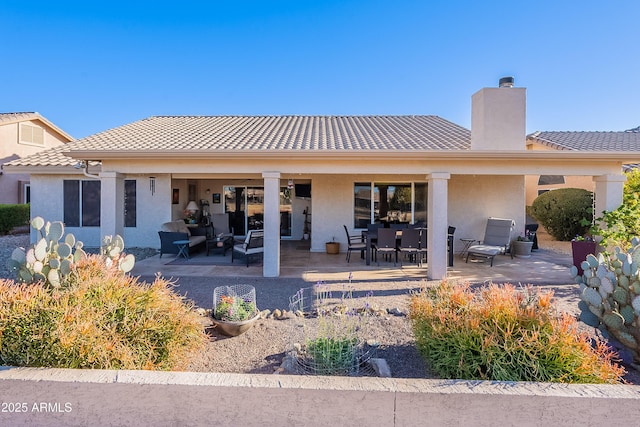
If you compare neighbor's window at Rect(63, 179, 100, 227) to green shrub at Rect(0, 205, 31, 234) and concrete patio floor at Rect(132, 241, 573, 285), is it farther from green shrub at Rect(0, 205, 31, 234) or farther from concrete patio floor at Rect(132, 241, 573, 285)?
green shrub at Rect(0, 205, 31, 234)

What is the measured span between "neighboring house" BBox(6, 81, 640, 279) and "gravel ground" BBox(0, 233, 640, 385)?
1.42m

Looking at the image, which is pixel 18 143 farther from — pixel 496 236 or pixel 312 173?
pixel 496 236

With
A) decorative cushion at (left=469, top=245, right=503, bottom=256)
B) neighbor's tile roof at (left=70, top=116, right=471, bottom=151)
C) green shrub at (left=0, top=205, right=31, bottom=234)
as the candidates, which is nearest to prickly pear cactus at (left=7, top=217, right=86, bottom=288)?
neighbor's tile roof at (left=70, top=116, right=471, bottom=151)

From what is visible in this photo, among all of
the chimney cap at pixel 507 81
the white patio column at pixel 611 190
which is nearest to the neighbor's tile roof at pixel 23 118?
the chimney cap at pixel 507 81

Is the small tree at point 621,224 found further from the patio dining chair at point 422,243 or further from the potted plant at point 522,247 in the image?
the patio dining chair at point 422,243

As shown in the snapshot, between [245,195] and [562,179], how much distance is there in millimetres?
15452

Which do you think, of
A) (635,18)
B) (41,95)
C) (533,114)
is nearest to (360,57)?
(533,114)

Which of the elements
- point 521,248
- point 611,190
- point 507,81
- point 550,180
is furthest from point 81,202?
point 550,180

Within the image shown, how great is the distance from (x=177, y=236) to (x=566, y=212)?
15.1 metres

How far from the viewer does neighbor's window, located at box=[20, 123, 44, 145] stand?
19844 millimetres

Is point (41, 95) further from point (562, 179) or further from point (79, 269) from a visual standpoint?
point (562, 179)

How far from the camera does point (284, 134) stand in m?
11.3

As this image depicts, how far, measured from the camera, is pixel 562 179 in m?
16.9

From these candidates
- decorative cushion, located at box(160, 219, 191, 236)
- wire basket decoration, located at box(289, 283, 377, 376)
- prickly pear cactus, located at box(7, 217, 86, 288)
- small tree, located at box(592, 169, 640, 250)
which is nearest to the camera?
wire basket decoration, located at box(289, 283, 377, 376)
